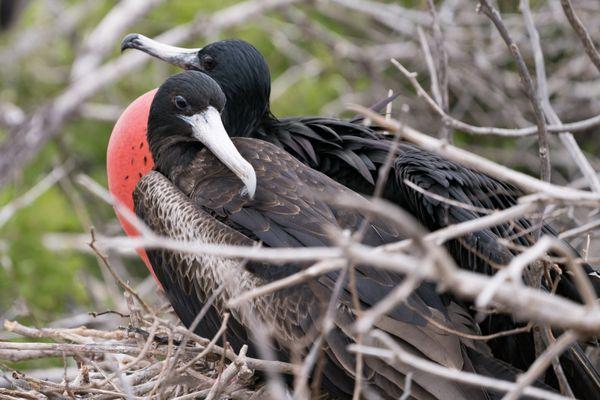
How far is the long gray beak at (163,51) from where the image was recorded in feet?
14.4

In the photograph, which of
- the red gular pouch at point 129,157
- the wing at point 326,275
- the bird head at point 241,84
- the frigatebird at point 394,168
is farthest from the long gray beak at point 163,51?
the wing at point 326,275

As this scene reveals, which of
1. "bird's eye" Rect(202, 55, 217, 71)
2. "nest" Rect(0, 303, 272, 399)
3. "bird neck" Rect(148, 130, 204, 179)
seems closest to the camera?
"nest" Rect(0, 303, 272, 399)

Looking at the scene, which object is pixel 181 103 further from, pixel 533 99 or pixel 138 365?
pixel 533 99

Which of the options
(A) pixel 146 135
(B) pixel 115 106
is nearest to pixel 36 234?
(B) pixel 115 106

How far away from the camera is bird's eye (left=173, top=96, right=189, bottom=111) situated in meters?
3.93

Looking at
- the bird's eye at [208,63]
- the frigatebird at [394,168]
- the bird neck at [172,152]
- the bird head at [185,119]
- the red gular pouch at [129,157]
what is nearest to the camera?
the frigatebird at [394,168]

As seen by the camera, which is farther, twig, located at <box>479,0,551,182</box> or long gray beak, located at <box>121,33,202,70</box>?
long gray beak, located at <box>121,33,202,70</box>

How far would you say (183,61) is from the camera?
14.6 ft

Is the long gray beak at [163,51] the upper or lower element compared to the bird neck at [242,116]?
upper

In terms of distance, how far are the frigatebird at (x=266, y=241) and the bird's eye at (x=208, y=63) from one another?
0.39 meters

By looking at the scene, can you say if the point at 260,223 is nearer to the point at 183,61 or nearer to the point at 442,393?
the point at 442,393

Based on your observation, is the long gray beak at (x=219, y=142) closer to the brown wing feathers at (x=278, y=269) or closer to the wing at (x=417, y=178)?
the brown wing feathers at (x=278, y=269)

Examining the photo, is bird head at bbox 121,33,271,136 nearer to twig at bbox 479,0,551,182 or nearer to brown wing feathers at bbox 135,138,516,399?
brown wing feathers at bbox 135,138,516,399

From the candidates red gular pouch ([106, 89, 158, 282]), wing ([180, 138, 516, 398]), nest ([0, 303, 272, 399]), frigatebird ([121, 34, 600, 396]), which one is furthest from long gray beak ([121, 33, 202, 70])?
nest ([0, 303, 272, 399])
